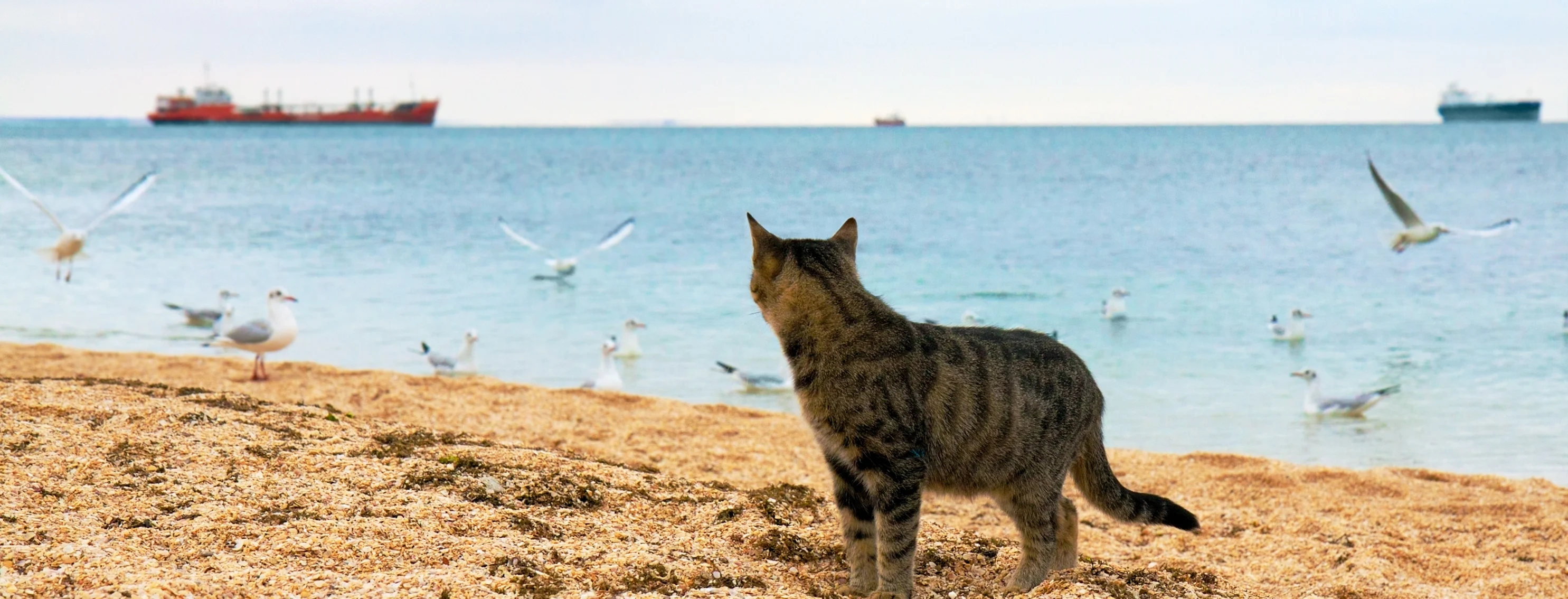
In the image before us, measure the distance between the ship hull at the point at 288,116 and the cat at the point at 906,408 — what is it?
124m

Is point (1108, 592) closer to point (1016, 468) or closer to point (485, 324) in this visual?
point (1016, 468)

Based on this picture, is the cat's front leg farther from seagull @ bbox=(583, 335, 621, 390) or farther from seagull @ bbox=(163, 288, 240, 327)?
seagull @ bbox=(163, 288, 240, 327)

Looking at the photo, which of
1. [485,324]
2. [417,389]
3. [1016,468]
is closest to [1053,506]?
[1016,468]

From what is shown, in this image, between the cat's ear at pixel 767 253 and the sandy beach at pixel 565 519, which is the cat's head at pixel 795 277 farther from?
the sandy beach at pixel 565 519

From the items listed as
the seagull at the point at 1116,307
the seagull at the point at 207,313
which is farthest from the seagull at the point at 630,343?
the seagull at the point at 1116,307

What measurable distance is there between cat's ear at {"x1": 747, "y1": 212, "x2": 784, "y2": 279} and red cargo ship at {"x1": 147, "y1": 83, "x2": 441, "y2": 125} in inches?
4900

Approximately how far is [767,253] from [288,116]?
446ft

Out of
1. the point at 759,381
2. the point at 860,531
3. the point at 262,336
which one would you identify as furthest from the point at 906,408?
the point at 262,336

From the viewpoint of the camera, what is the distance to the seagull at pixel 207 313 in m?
13.4

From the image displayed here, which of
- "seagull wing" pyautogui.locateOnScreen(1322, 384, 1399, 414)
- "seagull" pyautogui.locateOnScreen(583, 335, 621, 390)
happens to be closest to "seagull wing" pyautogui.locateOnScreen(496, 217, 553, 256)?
"seagull" pyautogui.locateOnScreen(583, 335, 621, 390)

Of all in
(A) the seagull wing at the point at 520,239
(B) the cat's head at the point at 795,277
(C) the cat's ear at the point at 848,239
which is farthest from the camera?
(A) the seagull wing at the point at 520,239

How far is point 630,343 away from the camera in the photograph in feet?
43.0

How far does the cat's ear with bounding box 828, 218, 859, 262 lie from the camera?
3.89 metres

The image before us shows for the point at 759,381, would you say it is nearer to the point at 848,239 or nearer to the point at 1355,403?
the point at 1355,403
